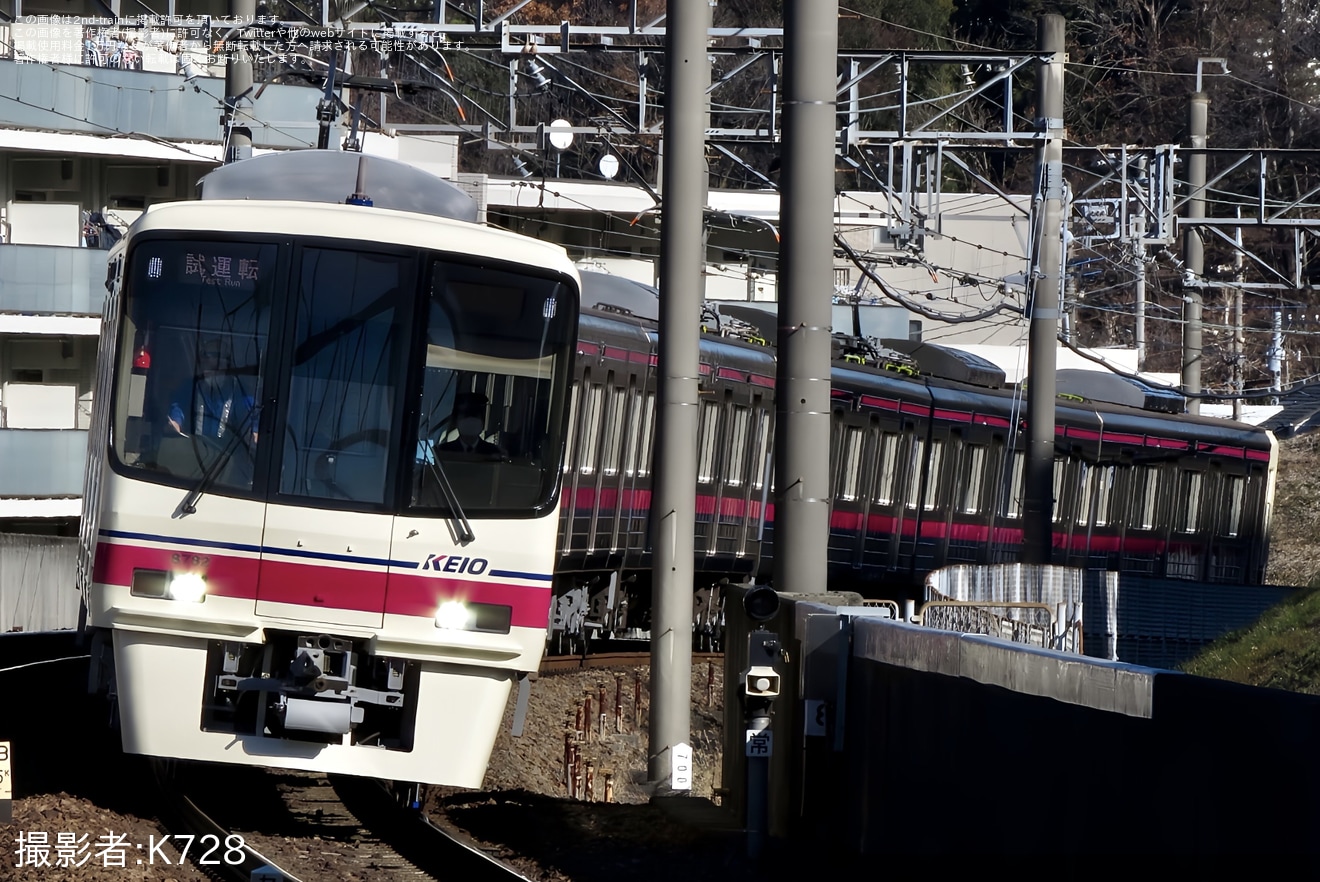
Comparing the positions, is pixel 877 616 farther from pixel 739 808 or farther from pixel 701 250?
pixel 701 250

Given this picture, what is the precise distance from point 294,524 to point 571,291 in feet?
6.38

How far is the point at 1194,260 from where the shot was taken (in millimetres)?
32812

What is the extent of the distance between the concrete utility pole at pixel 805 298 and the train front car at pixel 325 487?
1364 millimetres

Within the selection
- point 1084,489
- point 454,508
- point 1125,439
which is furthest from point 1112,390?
point 454,508

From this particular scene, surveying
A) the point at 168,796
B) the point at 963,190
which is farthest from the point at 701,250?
the point at 963,190

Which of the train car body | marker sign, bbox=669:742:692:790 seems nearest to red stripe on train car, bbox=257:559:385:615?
marker sign, bbox=669:742:692:790

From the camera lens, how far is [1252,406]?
152ft

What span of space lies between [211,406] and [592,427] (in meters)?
8.40

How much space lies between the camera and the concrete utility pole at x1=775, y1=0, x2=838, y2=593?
10328 millimetres

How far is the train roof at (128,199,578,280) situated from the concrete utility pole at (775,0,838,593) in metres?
1.43

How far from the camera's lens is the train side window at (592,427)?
57.8ft

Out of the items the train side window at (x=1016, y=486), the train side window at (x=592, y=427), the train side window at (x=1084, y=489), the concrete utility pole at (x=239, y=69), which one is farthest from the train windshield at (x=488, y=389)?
the train side window at (x=1084, y=489)

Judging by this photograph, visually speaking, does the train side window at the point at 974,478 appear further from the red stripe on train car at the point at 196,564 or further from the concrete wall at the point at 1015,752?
the red stripe on train car at the point at 196,564

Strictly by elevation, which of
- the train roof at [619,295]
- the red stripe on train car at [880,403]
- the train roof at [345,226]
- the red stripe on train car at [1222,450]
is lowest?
the red stripe on train car at [1222,450]
